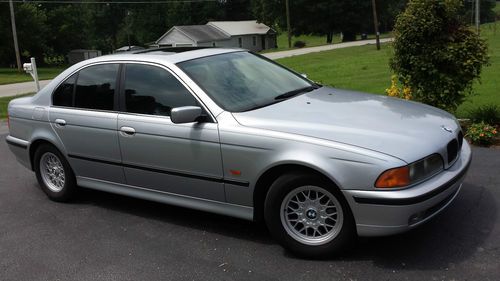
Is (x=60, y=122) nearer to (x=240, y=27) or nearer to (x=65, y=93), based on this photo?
(x=65, y=93)

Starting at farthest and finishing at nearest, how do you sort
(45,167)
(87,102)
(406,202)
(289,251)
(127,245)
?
(45,167) → (87,102) → (127,245) → (289,251) → (406,202)

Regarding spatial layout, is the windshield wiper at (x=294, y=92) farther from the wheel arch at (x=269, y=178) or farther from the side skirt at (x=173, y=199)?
the side skirt at (x=173, y=199)

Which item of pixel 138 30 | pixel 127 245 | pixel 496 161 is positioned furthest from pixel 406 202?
pixel 138 30

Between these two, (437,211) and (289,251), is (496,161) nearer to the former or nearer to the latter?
(437,211)

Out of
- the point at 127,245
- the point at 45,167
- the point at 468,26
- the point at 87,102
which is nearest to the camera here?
the point at 127,245

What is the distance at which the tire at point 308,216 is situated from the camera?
382cm

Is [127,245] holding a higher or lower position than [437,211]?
lower

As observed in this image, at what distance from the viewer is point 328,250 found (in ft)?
12.8

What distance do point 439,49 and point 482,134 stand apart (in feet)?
4.27

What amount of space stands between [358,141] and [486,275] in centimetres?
124

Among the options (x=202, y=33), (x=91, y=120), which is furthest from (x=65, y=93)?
(x=202, y=33)

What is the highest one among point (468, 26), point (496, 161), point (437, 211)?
point (468, 26)

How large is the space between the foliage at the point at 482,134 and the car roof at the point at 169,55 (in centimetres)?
347

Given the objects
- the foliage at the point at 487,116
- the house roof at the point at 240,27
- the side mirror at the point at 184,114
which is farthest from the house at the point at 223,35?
the side mirror at the point at 184,114
